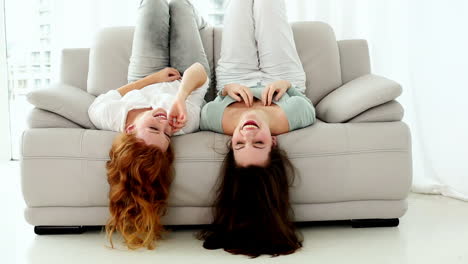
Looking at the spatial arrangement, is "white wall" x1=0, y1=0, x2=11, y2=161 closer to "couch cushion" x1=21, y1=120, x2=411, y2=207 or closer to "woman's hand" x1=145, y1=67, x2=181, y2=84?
"woman's hand" x1=145, y1=67, x2=181, y2=84

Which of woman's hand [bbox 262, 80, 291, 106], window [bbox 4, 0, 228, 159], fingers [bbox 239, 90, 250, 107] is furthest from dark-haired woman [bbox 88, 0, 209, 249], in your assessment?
window [bbox 4, 0, 228, 159]

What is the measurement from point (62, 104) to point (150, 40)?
1.98ft

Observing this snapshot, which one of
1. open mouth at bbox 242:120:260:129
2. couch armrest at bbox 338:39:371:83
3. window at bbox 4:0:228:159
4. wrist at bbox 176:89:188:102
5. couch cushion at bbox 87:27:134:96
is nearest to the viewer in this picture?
open mouth at bbox 242:120:260:129

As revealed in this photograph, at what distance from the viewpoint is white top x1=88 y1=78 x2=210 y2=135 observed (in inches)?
84.8

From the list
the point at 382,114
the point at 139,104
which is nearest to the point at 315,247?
the point at 382,114

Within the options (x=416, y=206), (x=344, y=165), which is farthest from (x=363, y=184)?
(x=416, y=206)

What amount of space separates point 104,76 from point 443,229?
6.09 feet

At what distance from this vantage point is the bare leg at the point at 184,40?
2.55m

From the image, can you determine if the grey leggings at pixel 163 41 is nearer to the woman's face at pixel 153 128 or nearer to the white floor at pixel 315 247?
the woman's face at pixel 153 128

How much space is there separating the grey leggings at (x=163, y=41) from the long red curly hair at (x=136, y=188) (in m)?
0.69

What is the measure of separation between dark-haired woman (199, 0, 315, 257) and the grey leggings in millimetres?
198

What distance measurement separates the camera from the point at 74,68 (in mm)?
2764

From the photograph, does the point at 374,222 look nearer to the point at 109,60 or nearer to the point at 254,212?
the point at 254,212

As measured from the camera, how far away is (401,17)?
3004mm
